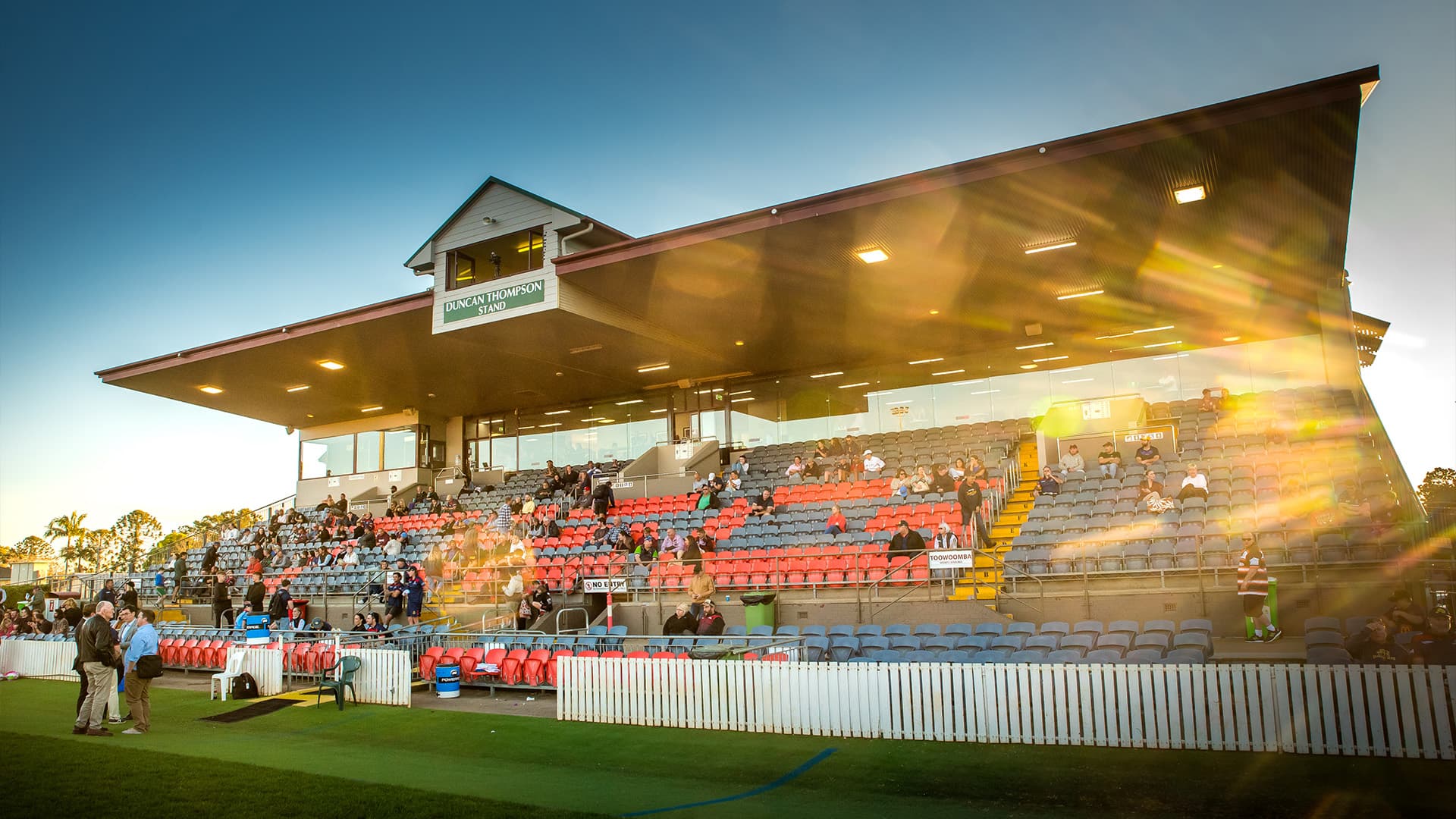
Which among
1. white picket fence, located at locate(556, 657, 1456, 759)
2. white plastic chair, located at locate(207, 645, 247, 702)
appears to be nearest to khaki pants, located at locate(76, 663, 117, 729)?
white plastic chair, located at locate(207, 645, 247, 702)

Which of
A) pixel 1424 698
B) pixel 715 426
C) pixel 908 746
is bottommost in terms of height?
pixel 908 746

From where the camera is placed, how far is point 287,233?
11.4 m

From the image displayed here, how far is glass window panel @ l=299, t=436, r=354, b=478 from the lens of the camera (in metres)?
35.2

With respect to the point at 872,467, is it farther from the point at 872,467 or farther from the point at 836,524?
the point at 836,524

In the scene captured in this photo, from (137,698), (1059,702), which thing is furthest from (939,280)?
(137,698)

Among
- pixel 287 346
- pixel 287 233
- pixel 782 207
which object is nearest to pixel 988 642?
pixel 782 207

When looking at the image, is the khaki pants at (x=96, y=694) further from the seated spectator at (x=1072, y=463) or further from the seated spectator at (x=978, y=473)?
the seated spectator at (x=1072, y=463)

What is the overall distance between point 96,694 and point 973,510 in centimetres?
1382

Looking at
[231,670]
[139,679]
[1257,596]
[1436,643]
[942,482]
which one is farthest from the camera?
[942,482]

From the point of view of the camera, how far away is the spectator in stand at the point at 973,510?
16891mm

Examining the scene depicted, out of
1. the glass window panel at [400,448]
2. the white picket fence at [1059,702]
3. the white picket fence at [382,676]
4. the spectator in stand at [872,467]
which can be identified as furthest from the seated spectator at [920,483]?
the glass window panel at [400,448]

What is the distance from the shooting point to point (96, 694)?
37.2 feet

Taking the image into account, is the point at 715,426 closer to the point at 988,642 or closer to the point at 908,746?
the point at 988,642

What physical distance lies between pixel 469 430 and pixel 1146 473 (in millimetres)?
24673
